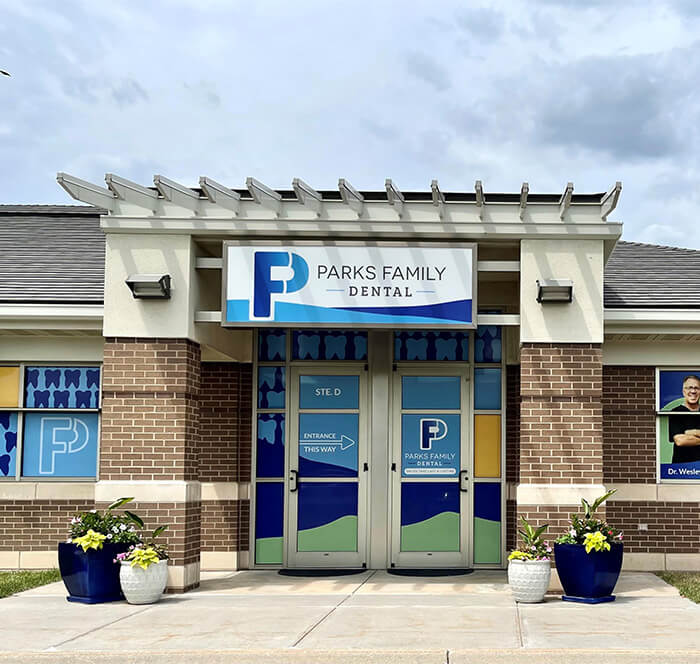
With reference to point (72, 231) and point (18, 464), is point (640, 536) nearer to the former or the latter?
point (18, 464)

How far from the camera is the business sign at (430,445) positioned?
1549 cm

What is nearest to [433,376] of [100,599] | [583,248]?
[583,248]

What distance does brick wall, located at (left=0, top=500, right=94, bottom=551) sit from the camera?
15.0 m

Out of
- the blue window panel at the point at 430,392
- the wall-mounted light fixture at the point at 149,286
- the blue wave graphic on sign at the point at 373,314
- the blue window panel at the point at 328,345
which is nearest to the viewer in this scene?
the wall-mounted light fixture at the point at 149,286

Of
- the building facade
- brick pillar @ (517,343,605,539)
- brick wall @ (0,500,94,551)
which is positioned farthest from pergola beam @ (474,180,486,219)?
brick wall @ (0,500,94,551)

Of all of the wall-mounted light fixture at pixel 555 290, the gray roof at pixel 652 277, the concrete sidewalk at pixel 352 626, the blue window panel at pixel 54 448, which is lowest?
the concrete sidewalk at pixel 352 626

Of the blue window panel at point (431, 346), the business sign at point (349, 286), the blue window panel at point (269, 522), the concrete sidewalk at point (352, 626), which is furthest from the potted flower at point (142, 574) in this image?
the blue window panel at point (431, 346)

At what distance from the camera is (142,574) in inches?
463

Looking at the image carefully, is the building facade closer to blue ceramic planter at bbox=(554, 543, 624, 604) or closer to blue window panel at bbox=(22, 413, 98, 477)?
blue window panel at bbox=(22, 413, 98, 477)

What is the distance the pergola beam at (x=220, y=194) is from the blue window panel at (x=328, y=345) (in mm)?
3060

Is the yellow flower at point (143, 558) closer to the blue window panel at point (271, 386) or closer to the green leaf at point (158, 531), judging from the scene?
the green leaf at point (158, 531)

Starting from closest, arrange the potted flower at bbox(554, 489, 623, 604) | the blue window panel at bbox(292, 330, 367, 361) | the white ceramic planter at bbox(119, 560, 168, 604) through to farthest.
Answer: the white ceramic planter at bbox(119, 560, 168, 604), the potted flower at bbox(554, 489, 623, 604), the blue window panel at bbox(292, 330, 367, 361)

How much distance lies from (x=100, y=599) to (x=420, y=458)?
534 centimetres

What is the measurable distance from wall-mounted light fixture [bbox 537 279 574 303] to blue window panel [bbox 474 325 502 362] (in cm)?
257
